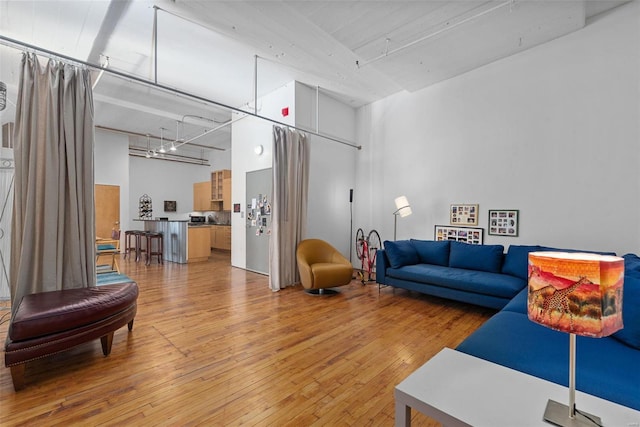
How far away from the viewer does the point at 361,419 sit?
1.75m

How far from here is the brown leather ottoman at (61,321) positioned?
196cm

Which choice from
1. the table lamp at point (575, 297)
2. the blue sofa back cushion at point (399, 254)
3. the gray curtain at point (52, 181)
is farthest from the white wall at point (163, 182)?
the table lamp at point (575, 297)

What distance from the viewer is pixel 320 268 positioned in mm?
4324

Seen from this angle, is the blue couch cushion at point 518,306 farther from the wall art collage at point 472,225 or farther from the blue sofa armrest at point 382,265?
the blue sofa armrest at point 382,265

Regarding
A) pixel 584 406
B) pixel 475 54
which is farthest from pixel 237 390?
pixel 475 54

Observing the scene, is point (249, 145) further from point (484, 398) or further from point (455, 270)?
point (484, 398)

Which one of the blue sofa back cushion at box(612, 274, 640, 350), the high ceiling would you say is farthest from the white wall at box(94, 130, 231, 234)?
the blue sofa back cushion at box(612, 274, 640, 350)

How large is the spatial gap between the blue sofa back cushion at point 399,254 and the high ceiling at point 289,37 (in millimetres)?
2815

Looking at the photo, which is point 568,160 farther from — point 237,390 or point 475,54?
point 237,390

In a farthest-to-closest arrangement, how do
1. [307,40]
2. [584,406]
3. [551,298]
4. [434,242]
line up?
[434,242], [307,40], [584,406], [551,298]

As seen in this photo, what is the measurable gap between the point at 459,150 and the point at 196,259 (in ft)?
21.7

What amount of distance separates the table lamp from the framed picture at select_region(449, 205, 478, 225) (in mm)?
3908

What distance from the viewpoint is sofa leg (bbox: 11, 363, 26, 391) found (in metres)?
1.97

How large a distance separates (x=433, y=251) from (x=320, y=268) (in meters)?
1.84
